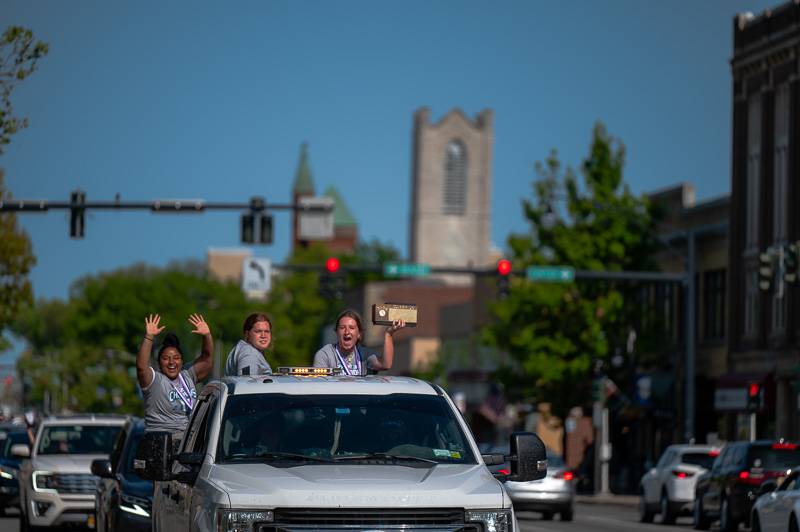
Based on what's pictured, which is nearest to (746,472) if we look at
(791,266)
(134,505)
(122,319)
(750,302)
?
(791,266)

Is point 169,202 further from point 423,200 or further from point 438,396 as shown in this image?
point 423,200

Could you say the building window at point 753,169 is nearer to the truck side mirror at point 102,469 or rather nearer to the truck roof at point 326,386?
the truck side mirror at point 102,469

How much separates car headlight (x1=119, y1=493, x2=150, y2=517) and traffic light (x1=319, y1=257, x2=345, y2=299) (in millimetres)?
27741

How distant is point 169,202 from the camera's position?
34.7 m

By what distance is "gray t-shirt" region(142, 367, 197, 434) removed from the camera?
1434 centimetres

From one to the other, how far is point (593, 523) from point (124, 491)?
1833 cm

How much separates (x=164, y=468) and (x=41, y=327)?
176 m

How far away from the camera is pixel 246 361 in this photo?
13258 millimetres

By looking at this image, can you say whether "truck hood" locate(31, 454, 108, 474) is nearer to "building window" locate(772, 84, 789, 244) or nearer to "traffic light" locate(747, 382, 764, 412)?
"traffic light" locate(747, 382, 764, 412)

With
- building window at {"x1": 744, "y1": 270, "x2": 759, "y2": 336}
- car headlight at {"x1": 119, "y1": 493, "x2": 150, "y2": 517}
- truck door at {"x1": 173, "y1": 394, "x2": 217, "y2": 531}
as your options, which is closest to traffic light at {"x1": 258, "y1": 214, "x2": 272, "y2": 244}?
car headlight at {"x1": 119, "y1": 493, "x2": 150, "y2": 517}

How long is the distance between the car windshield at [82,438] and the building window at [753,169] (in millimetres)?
32530

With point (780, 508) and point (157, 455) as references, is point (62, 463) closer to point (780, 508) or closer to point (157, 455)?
point (780, 508)

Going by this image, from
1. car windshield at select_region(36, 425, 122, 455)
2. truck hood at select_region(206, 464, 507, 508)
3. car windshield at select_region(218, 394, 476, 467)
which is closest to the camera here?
truck hood at select_region(206, 464, 507, 508)

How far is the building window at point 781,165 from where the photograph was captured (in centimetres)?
5234
